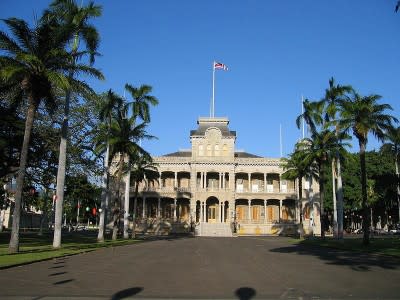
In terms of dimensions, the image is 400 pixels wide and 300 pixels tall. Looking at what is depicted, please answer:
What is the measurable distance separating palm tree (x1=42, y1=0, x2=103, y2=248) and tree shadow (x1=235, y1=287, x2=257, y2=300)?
1728cm

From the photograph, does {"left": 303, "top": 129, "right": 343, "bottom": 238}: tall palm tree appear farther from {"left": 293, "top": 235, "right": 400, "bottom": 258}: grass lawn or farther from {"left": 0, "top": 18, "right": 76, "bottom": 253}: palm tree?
{"left": 0, "top": 18, "right": 76, "bottom": 253}: palm tree

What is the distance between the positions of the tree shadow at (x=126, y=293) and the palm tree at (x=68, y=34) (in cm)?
1607

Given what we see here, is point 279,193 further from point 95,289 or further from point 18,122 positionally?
point 95,289

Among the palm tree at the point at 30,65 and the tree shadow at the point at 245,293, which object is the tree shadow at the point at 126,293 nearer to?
the tree shadow at the point at 245,293

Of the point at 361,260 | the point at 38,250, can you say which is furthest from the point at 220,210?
the point at 361,260

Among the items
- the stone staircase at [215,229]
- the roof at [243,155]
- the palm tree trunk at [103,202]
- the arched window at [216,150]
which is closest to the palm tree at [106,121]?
the palm tree trunk at [103,202]

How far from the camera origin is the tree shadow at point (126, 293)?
387 inches

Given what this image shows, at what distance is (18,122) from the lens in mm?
28797

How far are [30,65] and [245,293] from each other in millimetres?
17269

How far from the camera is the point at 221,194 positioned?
229 ft

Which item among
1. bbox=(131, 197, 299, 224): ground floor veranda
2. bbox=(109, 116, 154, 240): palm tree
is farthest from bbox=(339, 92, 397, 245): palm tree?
bbox=(131, 197, 299, 224): ground floor veranda

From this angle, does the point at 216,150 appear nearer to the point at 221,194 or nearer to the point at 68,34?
the point at 221,194

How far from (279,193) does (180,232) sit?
17.6 m

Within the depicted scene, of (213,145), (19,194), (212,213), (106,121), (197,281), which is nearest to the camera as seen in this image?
(197,281)
